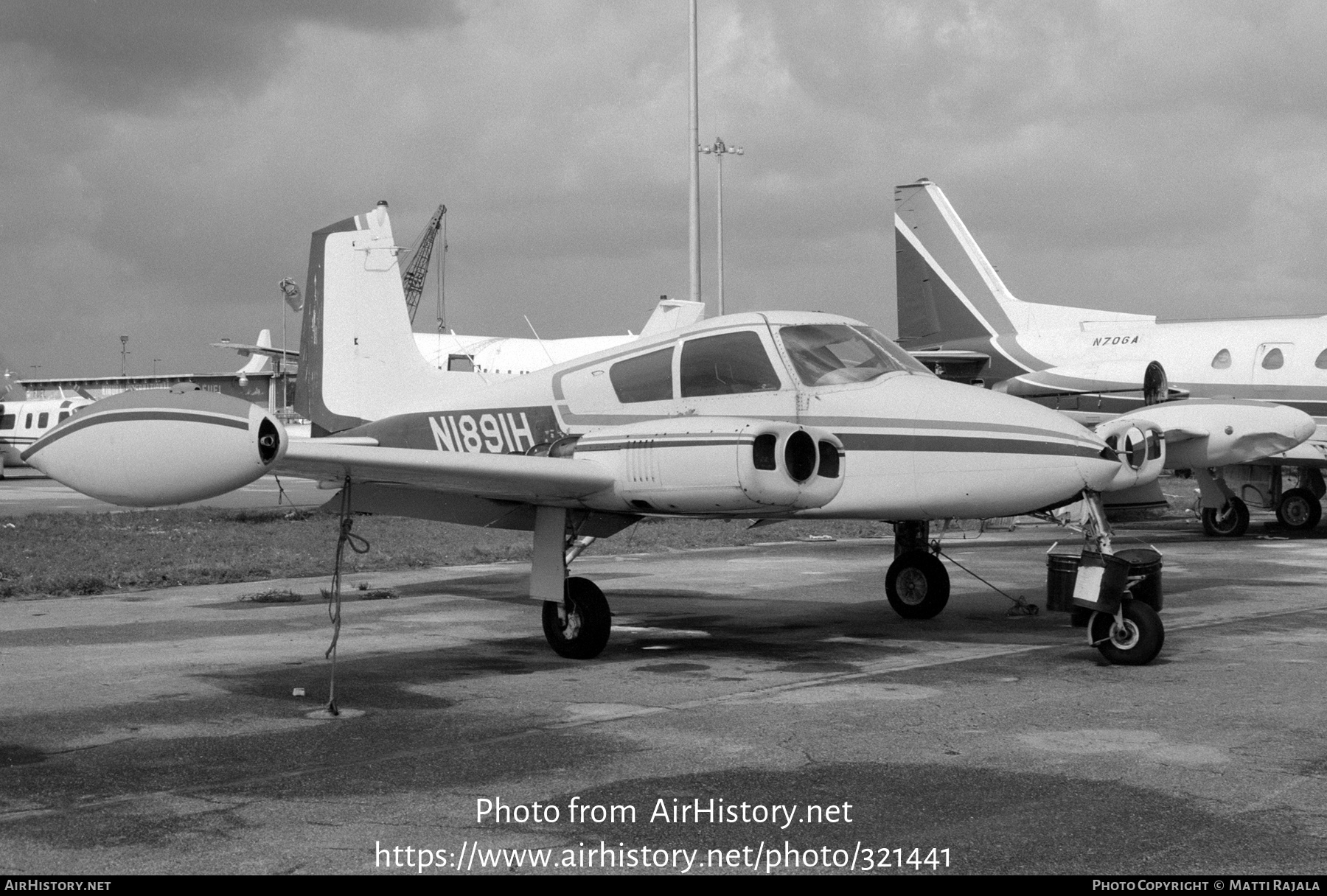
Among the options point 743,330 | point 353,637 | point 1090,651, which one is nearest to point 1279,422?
point 1090,651

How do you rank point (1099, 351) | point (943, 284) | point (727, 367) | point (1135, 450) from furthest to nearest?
point (943, 284), point (1099, 351), point (727, 367), point (1135, 450)

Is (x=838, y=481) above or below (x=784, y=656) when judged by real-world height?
above

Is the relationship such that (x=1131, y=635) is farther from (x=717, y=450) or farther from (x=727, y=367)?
(x=727, y=367)

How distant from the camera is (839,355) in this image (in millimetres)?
10070

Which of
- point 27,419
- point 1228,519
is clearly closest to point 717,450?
point 1228,519

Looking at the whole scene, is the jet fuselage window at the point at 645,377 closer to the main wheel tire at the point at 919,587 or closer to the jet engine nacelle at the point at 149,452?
the main wheel tire at the point at 919,587

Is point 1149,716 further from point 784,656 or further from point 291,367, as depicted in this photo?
point 291,367

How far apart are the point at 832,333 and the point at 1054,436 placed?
197 centimetres

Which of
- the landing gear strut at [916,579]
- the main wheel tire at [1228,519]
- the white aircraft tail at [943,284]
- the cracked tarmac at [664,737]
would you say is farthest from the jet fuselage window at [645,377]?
the white aircraft tail at [943,284]

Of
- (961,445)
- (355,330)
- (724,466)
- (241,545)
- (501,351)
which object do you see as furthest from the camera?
(501,351)

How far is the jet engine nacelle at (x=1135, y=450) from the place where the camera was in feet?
31.9

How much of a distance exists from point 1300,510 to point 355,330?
16.9 meters

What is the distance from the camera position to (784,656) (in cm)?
973

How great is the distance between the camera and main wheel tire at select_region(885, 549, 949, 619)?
38.6ft
